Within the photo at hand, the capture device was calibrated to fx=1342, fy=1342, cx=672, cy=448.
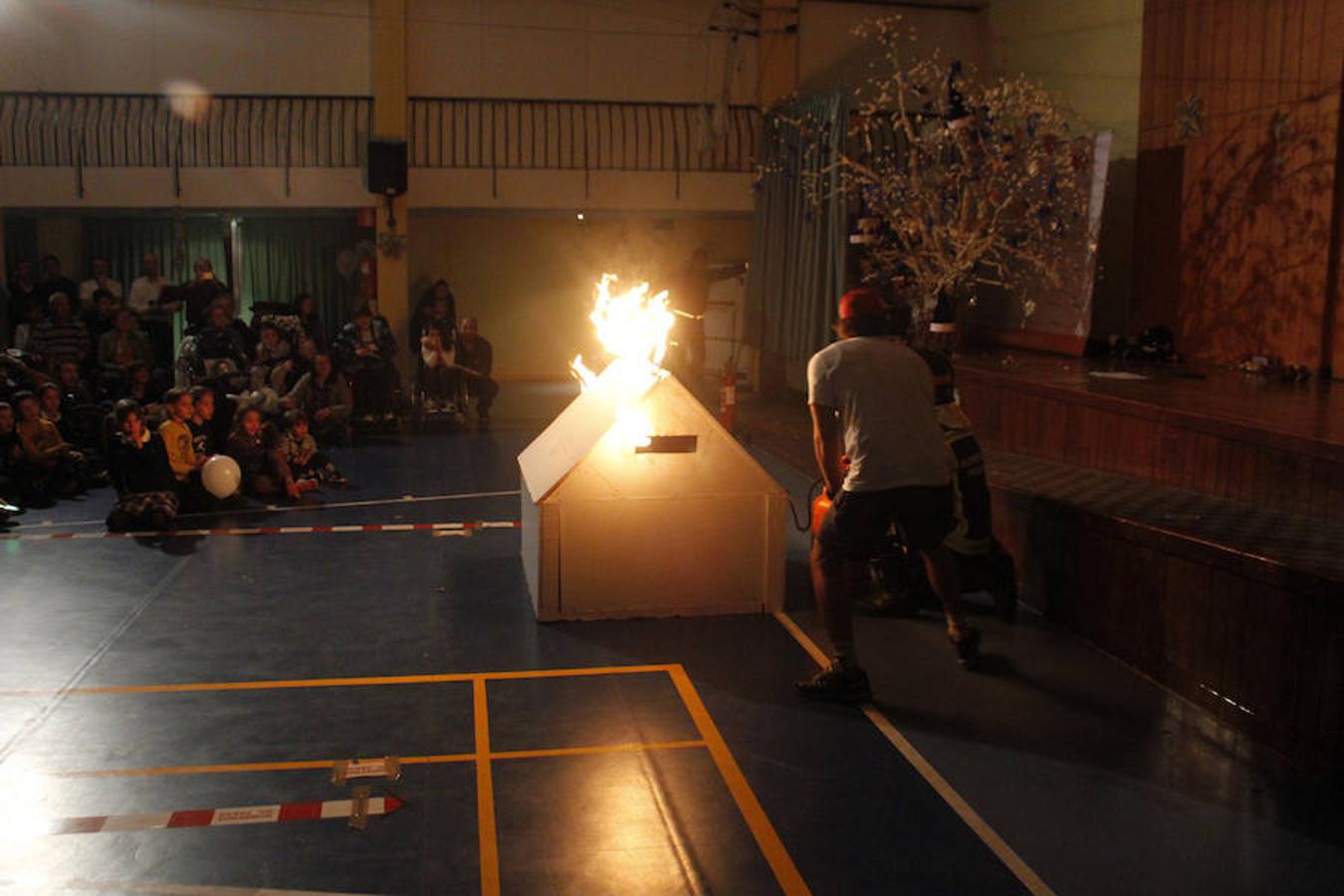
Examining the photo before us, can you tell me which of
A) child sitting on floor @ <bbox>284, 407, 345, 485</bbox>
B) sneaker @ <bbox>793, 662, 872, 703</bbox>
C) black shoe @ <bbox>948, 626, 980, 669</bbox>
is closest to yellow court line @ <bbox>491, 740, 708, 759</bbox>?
sneaker @ <bbox>793, 662, 872, 703</bbox>

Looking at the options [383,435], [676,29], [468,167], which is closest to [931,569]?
[383,435]

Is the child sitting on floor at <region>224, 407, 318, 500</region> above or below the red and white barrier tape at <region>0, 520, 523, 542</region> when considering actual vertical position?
above

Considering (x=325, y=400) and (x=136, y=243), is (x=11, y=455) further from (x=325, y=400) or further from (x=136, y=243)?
(x=136, y=243)

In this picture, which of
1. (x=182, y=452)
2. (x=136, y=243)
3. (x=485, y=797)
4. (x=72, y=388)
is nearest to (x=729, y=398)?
(x=182, y=452)

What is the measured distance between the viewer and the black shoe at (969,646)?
20.9 feet

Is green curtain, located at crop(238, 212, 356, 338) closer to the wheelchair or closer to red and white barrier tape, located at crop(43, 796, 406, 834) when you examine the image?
the wheelchair

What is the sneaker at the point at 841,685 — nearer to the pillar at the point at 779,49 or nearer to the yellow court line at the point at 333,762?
the yellow court line at the point at 333,762

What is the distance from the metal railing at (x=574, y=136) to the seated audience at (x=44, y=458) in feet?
22.0

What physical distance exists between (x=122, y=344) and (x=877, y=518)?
10459 millimetres

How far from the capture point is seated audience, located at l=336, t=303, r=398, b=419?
14555 mm

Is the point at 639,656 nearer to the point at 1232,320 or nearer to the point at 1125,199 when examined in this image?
the point at 1232,320

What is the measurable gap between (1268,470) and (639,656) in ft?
11.4

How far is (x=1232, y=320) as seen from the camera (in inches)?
427

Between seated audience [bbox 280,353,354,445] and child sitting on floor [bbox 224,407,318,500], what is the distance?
2.34 metres
